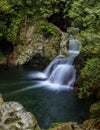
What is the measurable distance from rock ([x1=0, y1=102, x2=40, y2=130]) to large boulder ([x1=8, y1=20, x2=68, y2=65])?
380 inches

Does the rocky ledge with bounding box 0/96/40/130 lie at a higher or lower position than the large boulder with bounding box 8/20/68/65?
lower

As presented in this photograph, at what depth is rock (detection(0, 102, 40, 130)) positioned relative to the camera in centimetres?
766

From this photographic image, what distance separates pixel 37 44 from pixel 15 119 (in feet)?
36.0

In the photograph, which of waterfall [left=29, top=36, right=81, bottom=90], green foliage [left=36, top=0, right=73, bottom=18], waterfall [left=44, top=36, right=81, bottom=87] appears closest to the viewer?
waterfall [left=29, top=36, right=81, bottom=90]

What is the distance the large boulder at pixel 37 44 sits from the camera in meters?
18.2

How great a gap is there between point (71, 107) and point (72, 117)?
1.09 m

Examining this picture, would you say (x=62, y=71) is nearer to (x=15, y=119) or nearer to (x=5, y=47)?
(x=5, y=47)

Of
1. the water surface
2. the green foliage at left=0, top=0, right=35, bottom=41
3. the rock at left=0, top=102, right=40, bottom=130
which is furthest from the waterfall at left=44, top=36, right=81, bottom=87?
the rock at left=0, top=102, right=40, bottom=130

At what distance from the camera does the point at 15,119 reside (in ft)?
26.2

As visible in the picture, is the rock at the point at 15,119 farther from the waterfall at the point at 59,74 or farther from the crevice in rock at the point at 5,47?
the crevice in rock at the point at 5,47

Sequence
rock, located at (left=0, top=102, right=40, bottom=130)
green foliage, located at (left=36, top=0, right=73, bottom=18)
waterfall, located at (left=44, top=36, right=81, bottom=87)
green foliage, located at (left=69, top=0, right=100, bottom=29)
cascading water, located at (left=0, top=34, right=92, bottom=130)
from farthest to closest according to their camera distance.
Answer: green foliage, located at (left=36, top=0, right=73, bottom=18), waterfall, located at (left=44, top=36, right=81, bottom=87), cascading water, located at (left=0, top=34, right=92, bottom=130), green foliage, located at (left=69, top=0, right=100, bottom=29), rock, located at (left=0, top=102, right=40, bottom=130)

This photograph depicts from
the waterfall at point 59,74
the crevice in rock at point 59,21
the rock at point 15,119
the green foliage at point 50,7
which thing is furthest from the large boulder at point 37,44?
the rock at point 15,119

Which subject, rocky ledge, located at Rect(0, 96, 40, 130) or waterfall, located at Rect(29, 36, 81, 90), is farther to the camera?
waterfall, located at Rect(29, 36, 81, 90)

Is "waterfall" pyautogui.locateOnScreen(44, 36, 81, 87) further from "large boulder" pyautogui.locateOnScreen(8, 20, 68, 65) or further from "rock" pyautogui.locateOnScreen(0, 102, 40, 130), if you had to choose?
"rock" pyautogui.locateOnScreen(0, 102, 40, 130)
